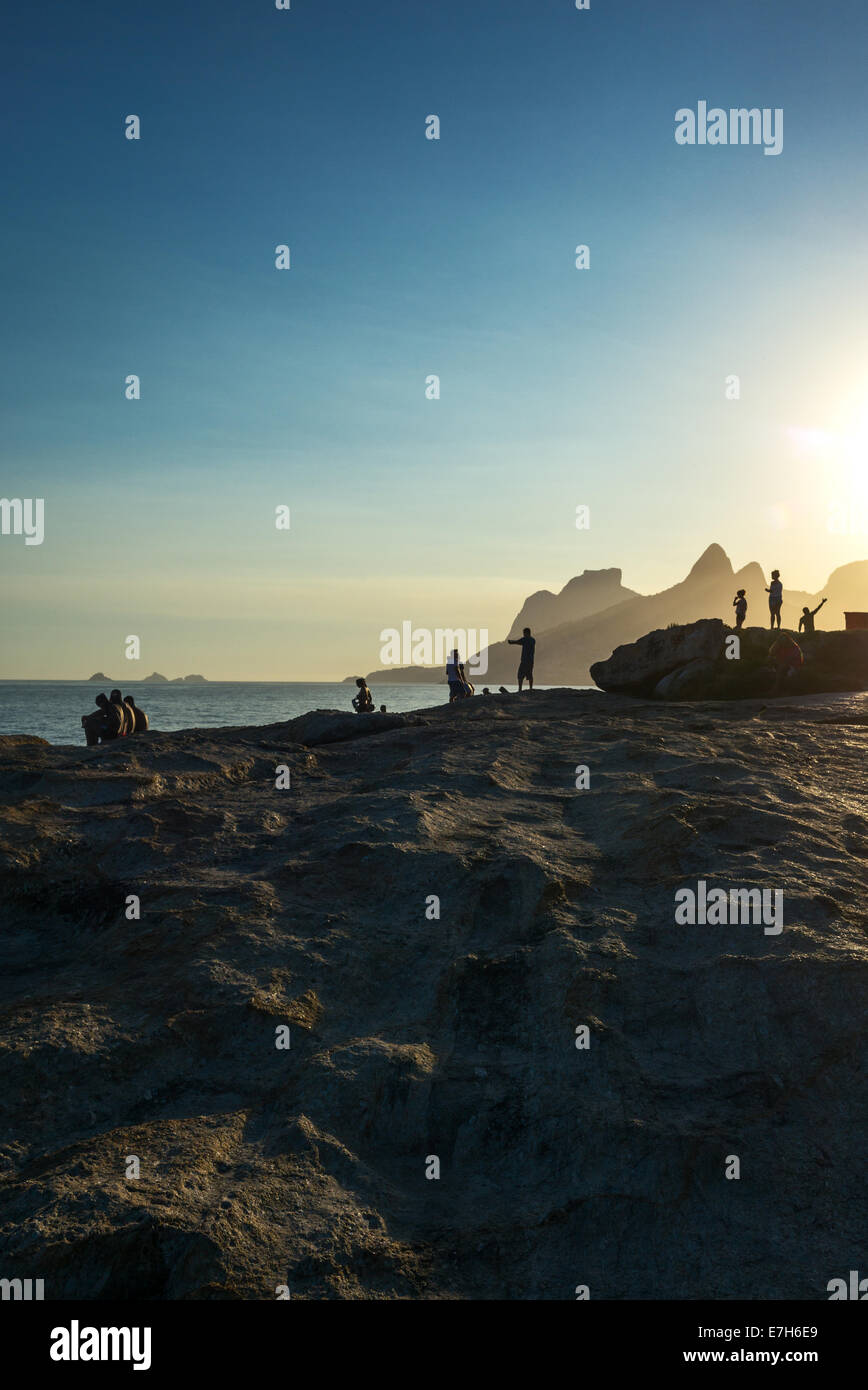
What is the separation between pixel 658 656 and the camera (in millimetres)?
22938

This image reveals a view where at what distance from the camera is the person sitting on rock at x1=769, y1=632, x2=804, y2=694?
70.1ft

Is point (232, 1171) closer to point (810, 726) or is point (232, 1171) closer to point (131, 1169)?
point (131, 1169)

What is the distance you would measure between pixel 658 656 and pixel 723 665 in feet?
5.57

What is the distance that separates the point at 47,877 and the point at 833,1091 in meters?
6.16

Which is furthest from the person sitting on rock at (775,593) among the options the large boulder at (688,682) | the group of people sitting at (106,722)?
the group of people sitting at (106,722)

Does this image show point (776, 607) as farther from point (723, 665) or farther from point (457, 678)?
point (457, 678)

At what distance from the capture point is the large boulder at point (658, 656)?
22.4 m

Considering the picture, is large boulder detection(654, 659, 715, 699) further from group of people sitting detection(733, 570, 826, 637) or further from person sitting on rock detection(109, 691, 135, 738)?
person sitting on rock detection(109, 691, 135, 738)

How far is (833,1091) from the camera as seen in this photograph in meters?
5.09

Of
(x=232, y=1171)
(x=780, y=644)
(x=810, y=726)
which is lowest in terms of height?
(x=232, y=1171)

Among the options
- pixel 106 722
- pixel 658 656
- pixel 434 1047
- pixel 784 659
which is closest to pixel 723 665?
pixel 784 659

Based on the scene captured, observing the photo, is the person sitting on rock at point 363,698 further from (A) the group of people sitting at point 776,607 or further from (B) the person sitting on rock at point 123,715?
(A) the group of people sitting at point 776,607

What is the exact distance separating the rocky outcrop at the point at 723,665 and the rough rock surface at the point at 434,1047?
12809mm
